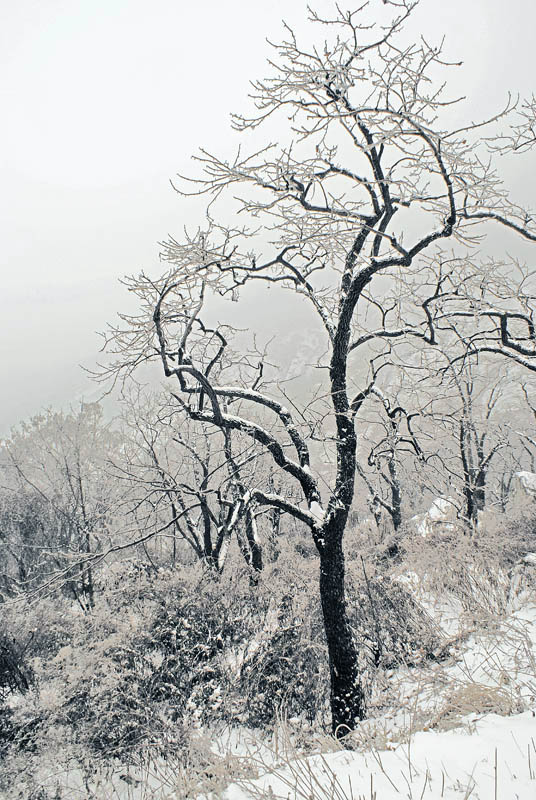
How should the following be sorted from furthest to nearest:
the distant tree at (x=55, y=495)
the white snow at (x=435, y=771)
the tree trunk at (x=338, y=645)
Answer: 1. the distant tree at (x=55, y=495)
2. the tree trunk at (x=338, y=645)
3. the white snow at (x=435, y=771)

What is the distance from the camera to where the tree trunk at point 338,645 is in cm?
550

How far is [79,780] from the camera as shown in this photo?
19.6 ft

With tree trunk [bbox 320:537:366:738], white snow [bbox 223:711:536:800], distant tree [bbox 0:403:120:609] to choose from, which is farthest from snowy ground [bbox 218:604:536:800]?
distant tree [bbox 0:403:120:609]

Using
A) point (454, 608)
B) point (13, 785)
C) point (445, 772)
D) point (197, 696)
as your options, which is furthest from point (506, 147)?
point (13, 785)

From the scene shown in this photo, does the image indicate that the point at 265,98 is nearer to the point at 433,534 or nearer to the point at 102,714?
the point at 102,714

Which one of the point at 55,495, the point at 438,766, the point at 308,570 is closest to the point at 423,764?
the point at 438,766

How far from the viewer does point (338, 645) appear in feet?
18.7

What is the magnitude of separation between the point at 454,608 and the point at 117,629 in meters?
7.07

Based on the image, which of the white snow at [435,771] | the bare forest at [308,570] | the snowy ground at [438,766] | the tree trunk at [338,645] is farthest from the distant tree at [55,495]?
the white snow at [435,771]

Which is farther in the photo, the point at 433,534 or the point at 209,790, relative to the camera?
the point at 433,534

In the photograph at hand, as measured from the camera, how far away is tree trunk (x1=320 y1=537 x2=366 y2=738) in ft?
18.0

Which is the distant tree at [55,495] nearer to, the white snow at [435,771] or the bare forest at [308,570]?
the bare forest at [308,570]

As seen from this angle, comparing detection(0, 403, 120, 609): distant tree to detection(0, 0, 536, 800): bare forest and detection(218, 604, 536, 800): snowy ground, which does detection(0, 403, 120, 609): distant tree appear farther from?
detection(218, 604, 536, 800): snowy ground

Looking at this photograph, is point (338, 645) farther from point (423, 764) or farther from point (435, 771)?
point (435, 771)
